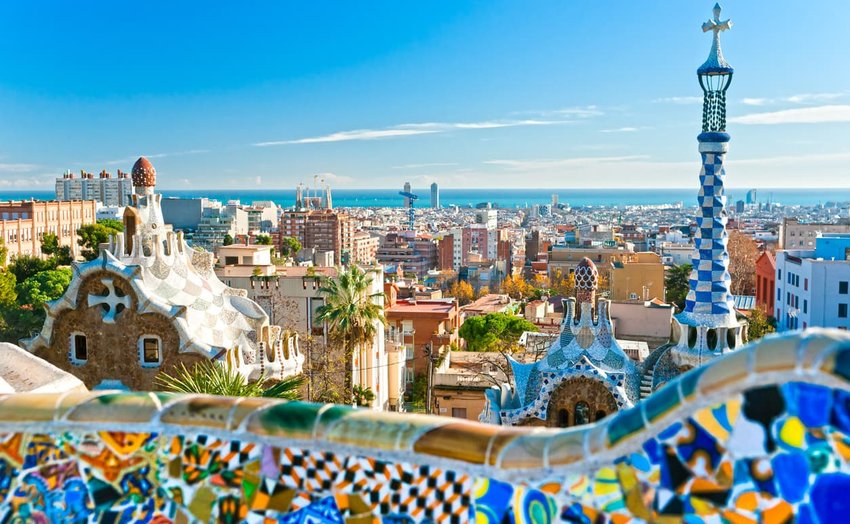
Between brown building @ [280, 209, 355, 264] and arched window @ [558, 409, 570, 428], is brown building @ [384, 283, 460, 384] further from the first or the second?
brown building @ [280, 209, 355, 264]

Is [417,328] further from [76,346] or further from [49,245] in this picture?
[49,245]

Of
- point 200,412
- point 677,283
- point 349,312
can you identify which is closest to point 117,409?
point 200,412

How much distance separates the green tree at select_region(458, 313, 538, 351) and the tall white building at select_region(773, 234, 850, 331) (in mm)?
11455

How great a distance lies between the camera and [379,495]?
335cm

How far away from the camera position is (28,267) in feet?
153

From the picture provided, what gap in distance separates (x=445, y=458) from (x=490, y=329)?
110 ft

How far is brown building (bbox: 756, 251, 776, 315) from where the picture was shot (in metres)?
46.3

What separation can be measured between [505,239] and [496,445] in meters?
130

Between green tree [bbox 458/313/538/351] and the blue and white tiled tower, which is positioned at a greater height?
the blue and white tiled tower

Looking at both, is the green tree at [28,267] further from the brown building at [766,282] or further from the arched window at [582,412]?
the arched window at [582,412]

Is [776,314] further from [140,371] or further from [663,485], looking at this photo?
[663,485]

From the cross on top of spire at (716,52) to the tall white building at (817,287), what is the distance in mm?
25281

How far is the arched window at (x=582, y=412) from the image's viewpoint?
12773mm

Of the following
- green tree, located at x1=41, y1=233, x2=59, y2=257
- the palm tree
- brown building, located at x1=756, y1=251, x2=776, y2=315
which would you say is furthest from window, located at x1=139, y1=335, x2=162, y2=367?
green tree, located at x1=41, y1=233, x2=59, y2=257
